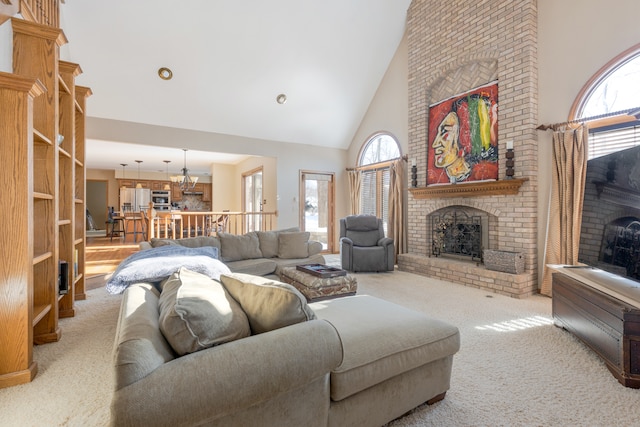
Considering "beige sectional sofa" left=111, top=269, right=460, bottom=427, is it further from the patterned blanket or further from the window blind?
the window blind

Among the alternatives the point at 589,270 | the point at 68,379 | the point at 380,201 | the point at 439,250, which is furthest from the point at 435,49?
the point at 68,379

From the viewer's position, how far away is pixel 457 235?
4.93 metres

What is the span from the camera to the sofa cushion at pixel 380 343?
136cm

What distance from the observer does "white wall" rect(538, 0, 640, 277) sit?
3387mm

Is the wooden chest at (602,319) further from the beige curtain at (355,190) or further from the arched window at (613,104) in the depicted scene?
the beige curtain at (355,190)

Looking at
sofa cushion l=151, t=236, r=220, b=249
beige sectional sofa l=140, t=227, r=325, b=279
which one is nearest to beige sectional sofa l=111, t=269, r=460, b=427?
sofa cushion l=151, t=236, r=220, b=249

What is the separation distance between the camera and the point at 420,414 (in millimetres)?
1647

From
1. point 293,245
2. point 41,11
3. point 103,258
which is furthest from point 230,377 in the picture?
point 103,258

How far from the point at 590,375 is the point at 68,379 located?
133 inches

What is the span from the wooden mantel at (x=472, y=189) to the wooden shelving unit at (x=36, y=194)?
4683mm

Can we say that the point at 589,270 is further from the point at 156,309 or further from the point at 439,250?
the point at 156,309

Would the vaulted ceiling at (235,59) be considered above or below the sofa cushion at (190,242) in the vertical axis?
above

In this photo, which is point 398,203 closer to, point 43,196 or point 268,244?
point 268,244

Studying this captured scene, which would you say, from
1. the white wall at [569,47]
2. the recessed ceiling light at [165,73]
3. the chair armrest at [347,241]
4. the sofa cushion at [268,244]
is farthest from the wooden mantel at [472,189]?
the recessed ceiling light at [165,73]
